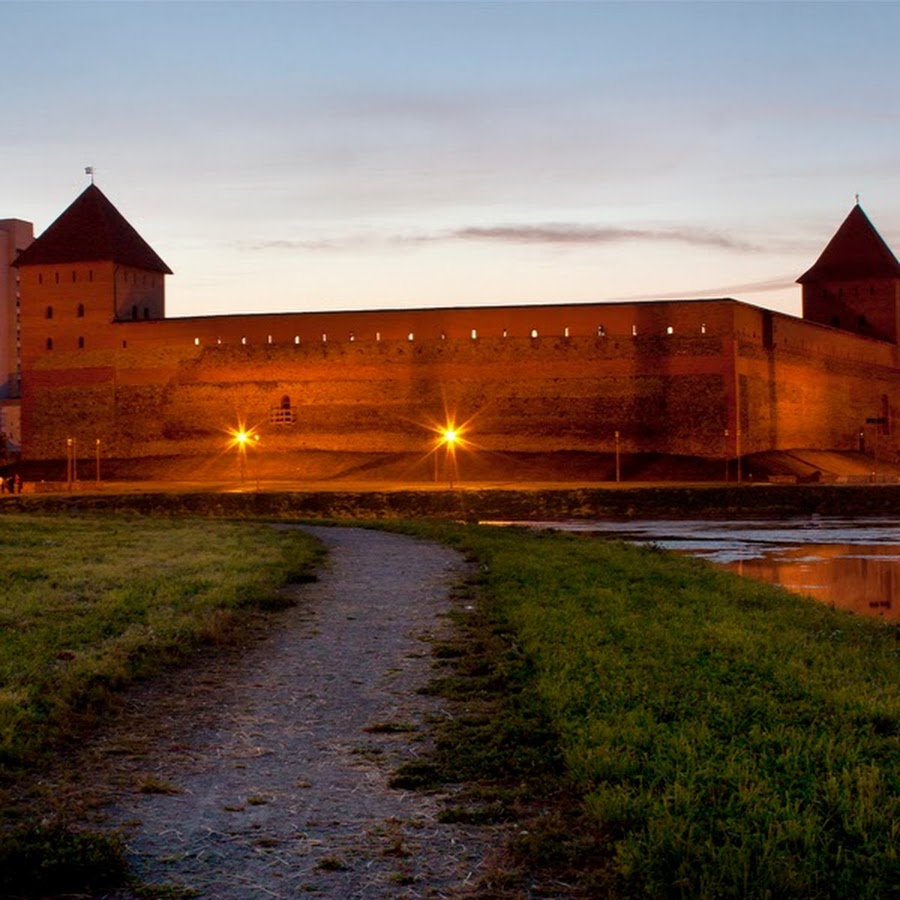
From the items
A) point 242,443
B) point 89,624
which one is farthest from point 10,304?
point 89,624

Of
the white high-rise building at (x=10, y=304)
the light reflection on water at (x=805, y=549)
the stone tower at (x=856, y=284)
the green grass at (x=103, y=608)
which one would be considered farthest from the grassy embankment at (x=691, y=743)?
the white high-rise building at (x=10, y=304)

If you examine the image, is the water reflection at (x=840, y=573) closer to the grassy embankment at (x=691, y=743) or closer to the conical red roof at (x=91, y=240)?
the grassy embankment at (x=691, y=743)

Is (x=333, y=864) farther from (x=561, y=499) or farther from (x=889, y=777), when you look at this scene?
(x=561, y=499)

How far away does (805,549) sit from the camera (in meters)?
21.1

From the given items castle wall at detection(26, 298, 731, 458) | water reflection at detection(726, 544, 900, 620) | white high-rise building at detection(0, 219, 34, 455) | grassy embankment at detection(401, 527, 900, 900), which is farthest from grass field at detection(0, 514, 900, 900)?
white high-rise building at detection(0, 219, 34, 455)

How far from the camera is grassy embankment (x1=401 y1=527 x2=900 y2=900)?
343 centimetres

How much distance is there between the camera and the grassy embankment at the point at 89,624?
3627 millimetres

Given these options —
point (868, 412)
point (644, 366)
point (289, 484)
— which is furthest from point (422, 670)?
point (868, 412)

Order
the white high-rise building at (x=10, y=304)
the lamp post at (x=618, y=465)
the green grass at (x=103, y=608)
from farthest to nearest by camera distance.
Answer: the white high-rise building at (x=10, y=304)
the lamp post at (x=618, y=465)
the green grass at (x=103, y=608)

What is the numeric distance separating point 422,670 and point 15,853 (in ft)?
10.5

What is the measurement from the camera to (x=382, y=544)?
15945 millimetres

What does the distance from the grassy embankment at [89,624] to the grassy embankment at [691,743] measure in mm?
1352

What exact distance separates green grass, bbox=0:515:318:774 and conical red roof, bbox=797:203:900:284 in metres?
46.1

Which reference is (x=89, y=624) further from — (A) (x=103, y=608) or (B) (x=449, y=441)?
(B) (x=449, y=441)
